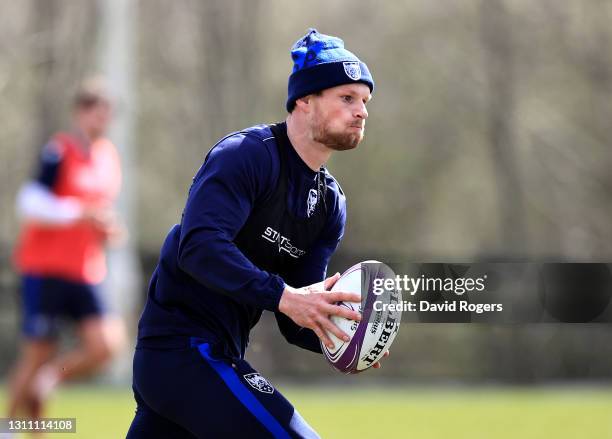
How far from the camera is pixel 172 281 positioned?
4.72 m

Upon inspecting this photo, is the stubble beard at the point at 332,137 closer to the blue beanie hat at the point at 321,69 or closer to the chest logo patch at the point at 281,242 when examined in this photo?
the blue beanie hat at the point at 321,69

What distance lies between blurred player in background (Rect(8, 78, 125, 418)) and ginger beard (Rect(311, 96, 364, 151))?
4.59m

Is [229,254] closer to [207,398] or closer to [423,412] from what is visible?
[207,398]

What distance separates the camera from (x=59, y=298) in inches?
364

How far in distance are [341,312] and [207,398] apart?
61 cm

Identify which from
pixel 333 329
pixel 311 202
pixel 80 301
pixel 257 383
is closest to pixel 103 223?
pixel 80 301

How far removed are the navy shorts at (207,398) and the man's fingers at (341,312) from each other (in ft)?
1.40

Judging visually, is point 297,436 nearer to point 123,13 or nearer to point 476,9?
point 123,13

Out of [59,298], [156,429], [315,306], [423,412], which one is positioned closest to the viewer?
[315,306]

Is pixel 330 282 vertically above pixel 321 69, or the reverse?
pixel 321 69

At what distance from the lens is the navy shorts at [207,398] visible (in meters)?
4.37

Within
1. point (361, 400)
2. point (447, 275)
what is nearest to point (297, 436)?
point (447, 275)

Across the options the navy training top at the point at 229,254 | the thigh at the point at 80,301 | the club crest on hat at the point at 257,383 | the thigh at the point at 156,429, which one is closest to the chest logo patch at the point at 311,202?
the navy training top at the point at 229,254

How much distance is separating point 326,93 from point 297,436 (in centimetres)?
136
